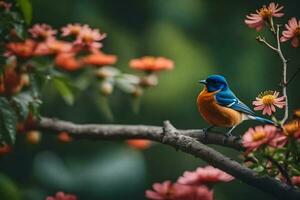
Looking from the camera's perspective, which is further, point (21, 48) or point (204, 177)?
point (21, 48)

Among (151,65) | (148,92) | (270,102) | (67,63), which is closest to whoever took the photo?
(270,102)

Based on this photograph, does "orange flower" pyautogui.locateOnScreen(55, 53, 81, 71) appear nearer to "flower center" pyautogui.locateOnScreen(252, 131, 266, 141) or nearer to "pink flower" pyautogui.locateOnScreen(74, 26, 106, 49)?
"pink flower" pyautogui.locateOnScreen(74, 26, 106, 49)

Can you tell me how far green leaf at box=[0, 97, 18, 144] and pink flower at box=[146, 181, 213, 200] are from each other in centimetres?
31

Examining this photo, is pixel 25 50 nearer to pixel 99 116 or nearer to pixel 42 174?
pixel 42 174

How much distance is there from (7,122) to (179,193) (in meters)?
0.38

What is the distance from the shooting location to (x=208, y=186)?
88 centimetres

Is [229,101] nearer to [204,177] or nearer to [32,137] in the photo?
[204,177]

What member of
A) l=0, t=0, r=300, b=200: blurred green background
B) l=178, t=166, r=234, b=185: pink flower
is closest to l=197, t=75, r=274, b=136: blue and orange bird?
l=178, t=166, r=234, b=185: pink flower

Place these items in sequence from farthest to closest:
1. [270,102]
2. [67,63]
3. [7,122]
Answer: [67,63] < [7,122] < [270,102]

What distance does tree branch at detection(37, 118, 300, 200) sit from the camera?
31.5 inches

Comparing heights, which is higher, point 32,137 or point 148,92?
point 148,92

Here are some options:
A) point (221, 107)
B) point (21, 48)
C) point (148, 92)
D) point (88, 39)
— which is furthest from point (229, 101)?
point (148, 92)

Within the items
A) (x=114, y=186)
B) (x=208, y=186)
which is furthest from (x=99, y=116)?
(x=208, y=186)

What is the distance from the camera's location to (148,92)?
253 cm
